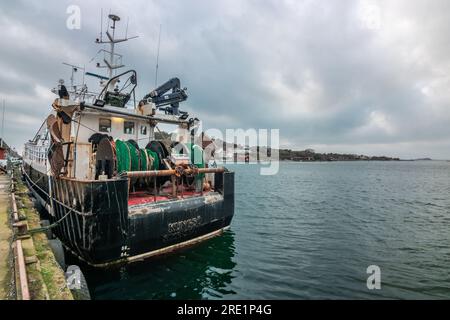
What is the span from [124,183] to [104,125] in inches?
191

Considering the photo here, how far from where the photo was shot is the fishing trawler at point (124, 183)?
25.3 feet

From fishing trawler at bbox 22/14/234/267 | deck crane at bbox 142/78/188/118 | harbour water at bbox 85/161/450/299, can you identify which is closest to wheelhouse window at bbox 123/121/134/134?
fishing trawler at bbox 22/14/234/267

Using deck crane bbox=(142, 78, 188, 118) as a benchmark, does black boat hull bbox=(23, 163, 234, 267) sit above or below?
below

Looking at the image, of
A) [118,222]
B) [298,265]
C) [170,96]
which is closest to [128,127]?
[170,96]

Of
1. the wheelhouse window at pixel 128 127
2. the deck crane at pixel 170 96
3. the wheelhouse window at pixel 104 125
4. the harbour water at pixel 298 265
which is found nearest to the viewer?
the harbour water at pixel 298 265

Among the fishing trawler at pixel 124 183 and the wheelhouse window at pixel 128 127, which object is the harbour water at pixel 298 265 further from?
the wheelhouse window at pixel 128 127

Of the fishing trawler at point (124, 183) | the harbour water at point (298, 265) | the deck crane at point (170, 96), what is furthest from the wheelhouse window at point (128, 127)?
the harbour water at point (298, 265)

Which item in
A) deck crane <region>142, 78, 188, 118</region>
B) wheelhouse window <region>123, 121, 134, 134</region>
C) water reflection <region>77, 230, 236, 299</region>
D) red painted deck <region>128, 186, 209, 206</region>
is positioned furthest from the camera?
deck crane <region>142, 78, 188, 118</region>

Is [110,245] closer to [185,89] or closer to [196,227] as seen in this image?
[196,227]

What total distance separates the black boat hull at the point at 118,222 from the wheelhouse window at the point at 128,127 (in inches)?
139

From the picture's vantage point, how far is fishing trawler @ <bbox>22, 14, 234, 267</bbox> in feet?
25.3

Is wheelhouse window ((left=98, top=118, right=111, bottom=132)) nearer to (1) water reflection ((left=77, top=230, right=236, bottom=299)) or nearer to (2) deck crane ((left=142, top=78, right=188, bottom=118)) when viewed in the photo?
(2) deck crane ((left=142, top=78, right=188, bottom=118))

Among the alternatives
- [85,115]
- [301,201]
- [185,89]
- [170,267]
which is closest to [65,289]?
[170,267]

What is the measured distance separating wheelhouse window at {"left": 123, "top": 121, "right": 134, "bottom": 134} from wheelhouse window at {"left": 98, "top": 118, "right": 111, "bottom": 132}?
705 millimetres
